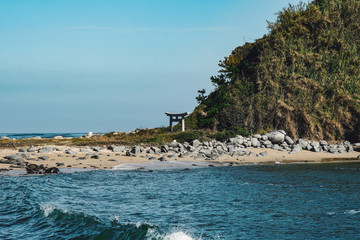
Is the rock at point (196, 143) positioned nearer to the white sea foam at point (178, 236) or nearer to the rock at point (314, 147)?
the rock at point (314, 147)

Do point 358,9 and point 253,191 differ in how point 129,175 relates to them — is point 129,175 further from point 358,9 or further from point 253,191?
point 358,9

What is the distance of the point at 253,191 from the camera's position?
12.1 m

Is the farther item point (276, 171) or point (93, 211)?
point (276, 171)

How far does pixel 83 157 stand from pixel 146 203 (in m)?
11.3

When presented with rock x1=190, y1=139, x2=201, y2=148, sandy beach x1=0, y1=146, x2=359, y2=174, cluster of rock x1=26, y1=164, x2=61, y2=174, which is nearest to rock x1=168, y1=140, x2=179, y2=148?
rock x1=190, y1=139, x2=201, y2=148

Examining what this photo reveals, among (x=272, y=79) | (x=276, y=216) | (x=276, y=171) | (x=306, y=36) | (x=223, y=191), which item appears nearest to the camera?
(x=276, y=216)

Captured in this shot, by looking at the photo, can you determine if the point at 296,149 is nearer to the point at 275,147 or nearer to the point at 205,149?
the point at 275,147

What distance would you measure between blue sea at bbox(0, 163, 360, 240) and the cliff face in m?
14.8

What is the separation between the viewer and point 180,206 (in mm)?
9664

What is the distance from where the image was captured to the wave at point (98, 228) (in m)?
6.99

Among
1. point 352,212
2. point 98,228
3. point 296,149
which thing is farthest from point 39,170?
point 296,149

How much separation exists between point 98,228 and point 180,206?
2793 mm

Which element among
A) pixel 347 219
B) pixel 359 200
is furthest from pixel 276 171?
pixel 347 219

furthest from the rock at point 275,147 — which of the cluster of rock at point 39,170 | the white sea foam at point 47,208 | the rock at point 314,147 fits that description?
the white sea foam at point 47,208
